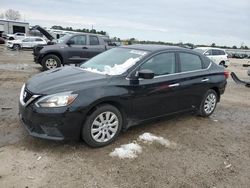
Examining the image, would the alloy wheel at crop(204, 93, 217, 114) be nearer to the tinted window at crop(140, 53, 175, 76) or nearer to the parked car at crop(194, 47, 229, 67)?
the tinted window at crop(140, 53, 175, 76)

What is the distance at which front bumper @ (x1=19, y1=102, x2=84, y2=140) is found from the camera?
3.92 meters

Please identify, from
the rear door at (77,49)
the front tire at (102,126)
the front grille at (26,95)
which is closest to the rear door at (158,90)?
the front tire at (102,126)

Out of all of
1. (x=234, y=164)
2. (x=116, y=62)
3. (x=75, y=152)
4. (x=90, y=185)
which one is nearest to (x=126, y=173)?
(x=90, y=185)

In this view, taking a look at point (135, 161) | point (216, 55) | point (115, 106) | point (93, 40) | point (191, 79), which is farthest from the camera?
point (216, 55)

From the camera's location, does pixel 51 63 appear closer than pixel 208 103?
No

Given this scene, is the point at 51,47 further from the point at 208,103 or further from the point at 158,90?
the point at 158,90

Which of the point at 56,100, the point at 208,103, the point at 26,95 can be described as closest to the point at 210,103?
the point at 208,103

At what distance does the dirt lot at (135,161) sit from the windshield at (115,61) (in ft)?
3.85

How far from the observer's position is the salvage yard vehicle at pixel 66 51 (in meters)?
11.8

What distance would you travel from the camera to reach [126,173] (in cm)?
372

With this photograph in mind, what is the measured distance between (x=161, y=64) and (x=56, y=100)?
2136mm

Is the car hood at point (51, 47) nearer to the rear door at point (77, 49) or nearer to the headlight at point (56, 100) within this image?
the rear door at point (77, 49)

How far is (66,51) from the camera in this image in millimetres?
11898

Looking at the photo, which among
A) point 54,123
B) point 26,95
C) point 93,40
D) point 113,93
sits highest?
point 93,40
